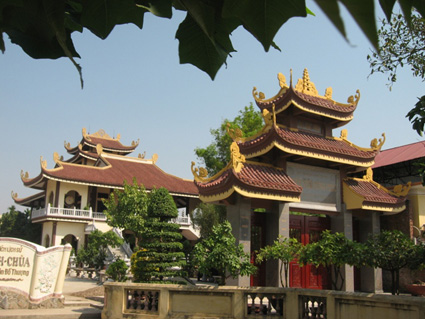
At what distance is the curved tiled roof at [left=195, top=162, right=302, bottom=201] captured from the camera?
31.7 ft

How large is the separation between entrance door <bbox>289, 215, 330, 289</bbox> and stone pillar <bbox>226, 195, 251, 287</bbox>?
160 centimetres

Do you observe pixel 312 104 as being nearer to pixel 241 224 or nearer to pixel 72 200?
pixel 241 224

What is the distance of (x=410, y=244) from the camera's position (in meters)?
7.30

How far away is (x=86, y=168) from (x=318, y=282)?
20754 mm

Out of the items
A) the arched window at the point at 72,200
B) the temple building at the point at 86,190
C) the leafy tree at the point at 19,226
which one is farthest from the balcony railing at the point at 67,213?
the leafy tree at the point at 19,226

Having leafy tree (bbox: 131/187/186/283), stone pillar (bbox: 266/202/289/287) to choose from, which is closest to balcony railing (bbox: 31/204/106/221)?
leafy tree (bbox: 131/187/186/283)

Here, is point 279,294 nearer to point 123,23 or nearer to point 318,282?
point 318,282

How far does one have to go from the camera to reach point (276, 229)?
10.5m

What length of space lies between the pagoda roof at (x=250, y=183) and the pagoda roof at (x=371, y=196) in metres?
1.92

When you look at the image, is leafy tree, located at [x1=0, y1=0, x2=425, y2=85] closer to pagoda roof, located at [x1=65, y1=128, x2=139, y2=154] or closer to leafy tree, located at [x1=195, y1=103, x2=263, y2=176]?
leafy tree, located at [x1=195, y1=103, x2=263, y2=176]

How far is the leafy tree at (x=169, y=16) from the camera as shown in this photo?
65 cm

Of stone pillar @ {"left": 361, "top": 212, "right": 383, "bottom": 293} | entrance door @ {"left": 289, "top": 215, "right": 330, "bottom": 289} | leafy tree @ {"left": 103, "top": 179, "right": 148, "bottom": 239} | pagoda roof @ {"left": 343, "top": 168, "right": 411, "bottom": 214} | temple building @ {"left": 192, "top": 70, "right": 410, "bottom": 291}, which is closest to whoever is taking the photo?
temple building @ {"left": 192, "top": 70, "right": 410, "bottom": 291}

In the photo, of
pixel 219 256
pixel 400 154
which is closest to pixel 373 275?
pixel 219 256

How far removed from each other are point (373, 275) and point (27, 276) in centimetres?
860
